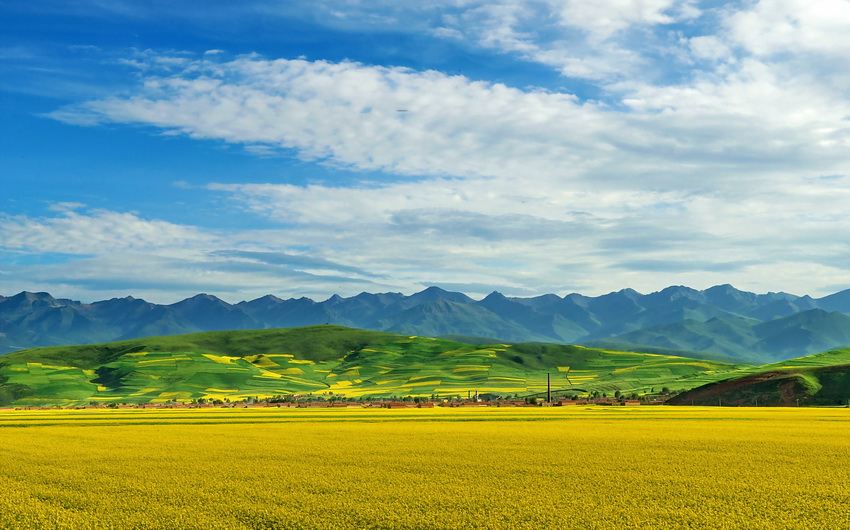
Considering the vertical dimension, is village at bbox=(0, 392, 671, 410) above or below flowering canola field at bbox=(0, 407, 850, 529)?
below

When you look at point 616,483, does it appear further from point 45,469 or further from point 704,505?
point 45,469

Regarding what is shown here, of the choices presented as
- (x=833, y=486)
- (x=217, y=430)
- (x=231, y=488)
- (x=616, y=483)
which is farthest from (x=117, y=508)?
(x=217, y=430)

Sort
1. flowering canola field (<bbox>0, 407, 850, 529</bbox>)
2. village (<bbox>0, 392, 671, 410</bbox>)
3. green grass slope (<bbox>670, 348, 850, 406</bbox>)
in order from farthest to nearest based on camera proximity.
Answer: green grass slope (<bbox>670, 348, 850, 406</bbox>) < village (<bbox>0, 392, 671, 410</bbox>) < flowering canola field (<bbox>0, 407, 850, 529</bbox>)

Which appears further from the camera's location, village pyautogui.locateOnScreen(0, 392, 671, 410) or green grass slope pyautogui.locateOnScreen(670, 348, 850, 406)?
green grass slope pyautogui.locateOnScreen(670, 348, 850, 406)

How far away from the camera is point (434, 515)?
23500 millimetres

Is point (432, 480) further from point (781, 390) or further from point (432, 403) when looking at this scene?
point (781, 390)

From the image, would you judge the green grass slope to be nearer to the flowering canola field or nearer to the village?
the village

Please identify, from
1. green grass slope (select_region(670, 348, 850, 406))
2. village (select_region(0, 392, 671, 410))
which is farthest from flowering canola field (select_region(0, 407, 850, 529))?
green grass slope (select_region(670, 348, 850, 406))

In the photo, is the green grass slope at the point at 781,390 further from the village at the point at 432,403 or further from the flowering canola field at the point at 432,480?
the flowering canola field at the point at 432,480

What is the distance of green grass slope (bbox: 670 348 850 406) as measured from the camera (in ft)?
443

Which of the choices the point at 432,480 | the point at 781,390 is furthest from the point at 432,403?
the point at 432,480

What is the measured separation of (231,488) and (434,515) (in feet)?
34.6

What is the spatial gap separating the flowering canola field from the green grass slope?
91844mm

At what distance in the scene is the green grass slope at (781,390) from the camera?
5315 inches
